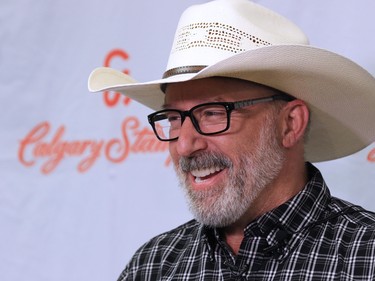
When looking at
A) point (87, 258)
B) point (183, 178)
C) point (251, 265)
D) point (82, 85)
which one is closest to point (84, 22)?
point (82, 85)

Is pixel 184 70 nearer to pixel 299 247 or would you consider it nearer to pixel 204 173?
pixel 204 173

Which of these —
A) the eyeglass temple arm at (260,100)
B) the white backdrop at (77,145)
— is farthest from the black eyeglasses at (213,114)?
the white backdrop at (77,145)

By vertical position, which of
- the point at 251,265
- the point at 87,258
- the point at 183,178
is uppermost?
the point at 183,178

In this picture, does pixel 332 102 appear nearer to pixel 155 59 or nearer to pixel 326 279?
pixel 326 279

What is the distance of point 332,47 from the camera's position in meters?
1.69

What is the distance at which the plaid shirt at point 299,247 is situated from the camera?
4.39 feet

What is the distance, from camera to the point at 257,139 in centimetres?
143

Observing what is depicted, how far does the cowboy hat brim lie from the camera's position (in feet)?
4.41

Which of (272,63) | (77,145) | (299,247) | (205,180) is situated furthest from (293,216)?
(77,145)

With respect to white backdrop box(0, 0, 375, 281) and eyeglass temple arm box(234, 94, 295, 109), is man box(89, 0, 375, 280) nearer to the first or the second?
eyeglass temple arm box(234, 94, 295, 109)

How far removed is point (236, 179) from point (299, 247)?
0.51 feet

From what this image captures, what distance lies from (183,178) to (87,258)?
24.1 inches

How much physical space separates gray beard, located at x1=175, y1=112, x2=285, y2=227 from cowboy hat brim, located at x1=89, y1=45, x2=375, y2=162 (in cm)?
9

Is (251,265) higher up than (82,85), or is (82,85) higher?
(82,85)
